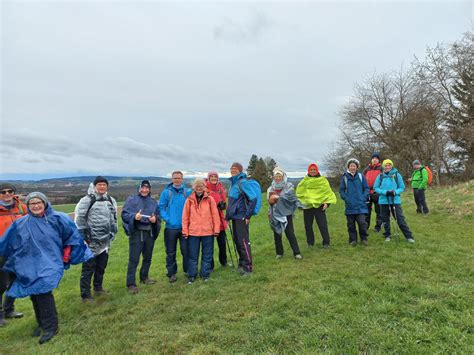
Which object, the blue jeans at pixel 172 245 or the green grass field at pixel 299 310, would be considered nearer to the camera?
the green grass field at pixel 299 310

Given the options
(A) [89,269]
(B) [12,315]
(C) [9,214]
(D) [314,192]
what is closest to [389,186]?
(D) [314,192]

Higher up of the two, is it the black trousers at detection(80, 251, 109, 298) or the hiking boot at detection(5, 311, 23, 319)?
the black trousers at detection(80, 251, 109, 298)

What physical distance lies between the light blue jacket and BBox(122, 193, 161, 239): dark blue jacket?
5.81m

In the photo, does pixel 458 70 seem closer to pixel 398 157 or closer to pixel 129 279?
pixel 398 157

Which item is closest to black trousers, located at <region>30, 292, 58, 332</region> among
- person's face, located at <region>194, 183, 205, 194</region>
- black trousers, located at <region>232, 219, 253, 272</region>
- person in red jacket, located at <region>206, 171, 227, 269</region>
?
person's face, located at <region>194, 183, 205, 194</region>

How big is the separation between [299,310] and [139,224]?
3.71 metres

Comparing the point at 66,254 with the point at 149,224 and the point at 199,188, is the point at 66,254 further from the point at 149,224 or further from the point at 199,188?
the point at 199,188

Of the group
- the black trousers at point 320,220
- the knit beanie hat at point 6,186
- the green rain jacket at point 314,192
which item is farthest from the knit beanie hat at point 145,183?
the black trousers at point 320,220

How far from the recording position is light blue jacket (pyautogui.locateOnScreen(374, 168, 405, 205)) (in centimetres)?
777

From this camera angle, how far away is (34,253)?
454cm

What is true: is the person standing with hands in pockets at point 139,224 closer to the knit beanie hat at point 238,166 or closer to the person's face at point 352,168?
the knit beanie hat at point 238,166

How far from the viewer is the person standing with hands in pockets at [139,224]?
626 centimetres

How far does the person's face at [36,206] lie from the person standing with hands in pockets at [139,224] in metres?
1.73

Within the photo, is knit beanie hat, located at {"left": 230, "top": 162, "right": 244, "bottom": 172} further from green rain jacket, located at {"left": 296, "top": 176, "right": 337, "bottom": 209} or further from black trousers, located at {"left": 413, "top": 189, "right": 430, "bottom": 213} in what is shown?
black trousers, located at {"left": 413, "top": 189, "right": 430, "bottom": 213}
